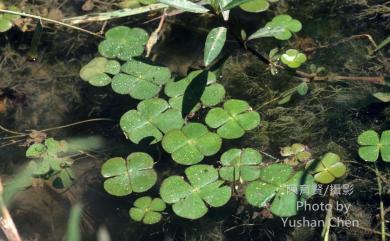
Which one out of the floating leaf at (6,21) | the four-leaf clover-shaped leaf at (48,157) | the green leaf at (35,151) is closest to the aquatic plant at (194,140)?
the four-leaf clover-shaped leaf at (48,157)

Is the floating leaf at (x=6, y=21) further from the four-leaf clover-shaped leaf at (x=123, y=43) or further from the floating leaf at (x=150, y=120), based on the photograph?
the floating leaf at (x=150, y=120)

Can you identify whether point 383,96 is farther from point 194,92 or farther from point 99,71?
point 99,71

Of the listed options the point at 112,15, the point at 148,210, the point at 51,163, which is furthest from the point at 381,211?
the point at 112,15

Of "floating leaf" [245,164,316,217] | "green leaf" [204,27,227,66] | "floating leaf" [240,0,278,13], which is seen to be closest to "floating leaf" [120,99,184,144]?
"green leaf" [204,27,227,66]

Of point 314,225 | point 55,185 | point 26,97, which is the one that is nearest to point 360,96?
point 314,225

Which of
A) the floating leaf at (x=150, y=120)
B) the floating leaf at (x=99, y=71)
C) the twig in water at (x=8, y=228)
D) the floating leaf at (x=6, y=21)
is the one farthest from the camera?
the floating leaf at (x=6, y=21)

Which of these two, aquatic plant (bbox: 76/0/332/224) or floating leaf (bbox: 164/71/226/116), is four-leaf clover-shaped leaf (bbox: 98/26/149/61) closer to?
aquatic plant (bbox: 76/0/332/224)

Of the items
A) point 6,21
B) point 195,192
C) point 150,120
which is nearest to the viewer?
point 195,192
